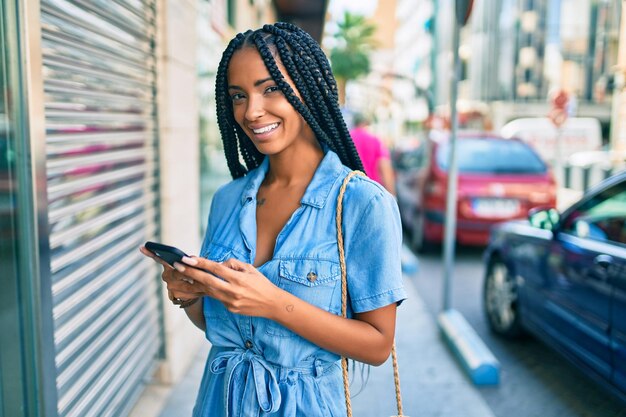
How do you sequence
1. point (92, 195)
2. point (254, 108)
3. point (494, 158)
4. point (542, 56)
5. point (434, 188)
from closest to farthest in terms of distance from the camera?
1. point (254, 108)
2. point (92, 195)
3. point (434, 188)
4. point (494, 158)
5. point (542, 56)

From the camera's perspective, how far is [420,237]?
29.4 ft

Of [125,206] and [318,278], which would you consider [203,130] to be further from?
[318,278]

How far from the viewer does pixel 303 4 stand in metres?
11.6

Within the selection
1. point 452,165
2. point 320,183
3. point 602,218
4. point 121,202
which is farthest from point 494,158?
point 320,183

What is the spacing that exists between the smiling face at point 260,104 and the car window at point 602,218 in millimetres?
2632

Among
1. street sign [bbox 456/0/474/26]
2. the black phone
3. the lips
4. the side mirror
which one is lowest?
the side mirror

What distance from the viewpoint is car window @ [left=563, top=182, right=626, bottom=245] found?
3.74m

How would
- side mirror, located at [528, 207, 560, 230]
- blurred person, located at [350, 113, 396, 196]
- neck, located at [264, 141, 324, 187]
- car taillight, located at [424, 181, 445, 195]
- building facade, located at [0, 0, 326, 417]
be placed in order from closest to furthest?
neck, located at [264, 141, 324, 187], building facade, located at [0, 0, 326, 417], side mirror, located at [528, 207, 560, 230], blurred person, located at [350, 113, 396, 196], car taillight, located at [424, 181, 445, 195]

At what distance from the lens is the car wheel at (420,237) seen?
28.8ft

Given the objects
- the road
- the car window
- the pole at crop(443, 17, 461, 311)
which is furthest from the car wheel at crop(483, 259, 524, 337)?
the car window

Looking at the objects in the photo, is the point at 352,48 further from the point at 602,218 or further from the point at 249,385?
the point at 249,385

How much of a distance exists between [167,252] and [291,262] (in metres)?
0.31

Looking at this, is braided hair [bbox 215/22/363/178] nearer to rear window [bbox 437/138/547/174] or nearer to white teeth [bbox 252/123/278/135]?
white teeth [bbox 252/123/278/135]

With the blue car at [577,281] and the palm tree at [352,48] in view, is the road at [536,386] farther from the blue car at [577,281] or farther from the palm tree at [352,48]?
the palm tree at [352,48]
